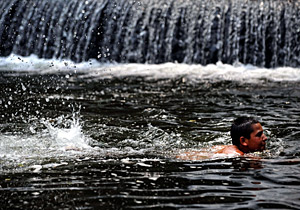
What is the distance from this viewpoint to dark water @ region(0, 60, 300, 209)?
5441 millimetres

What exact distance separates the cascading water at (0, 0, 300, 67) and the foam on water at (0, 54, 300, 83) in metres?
0.43

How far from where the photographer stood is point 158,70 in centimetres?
1517

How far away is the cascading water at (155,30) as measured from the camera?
16000 millimetres

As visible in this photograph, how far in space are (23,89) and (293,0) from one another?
859 centimetres

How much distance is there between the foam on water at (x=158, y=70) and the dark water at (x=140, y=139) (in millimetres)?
75

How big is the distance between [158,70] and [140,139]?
704cm

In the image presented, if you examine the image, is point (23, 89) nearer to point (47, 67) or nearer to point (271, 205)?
point (47, 67)

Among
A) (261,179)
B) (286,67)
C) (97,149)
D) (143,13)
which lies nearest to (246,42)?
(286,67)

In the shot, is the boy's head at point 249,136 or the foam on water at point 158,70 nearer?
the boy's head at point 249,136

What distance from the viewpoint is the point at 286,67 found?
1559 cm

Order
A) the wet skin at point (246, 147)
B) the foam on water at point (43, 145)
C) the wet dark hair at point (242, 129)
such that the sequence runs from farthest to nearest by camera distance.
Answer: the wet dark hair at point (242, 129)
the wet skin at point (246, 147)
the foam on water at point (43, 145)

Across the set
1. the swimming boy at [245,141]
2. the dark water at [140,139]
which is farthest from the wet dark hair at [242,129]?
the dark water at [140,139]

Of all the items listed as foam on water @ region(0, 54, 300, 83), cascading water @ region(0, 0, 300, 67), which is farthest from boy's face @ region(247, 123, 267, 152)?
cascading water @ region(0, 0, 300, 67)

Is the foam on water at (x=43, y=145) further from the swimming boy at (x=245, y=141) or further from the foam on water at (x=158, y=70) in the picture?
the foam on water at (x=158, y=70)
